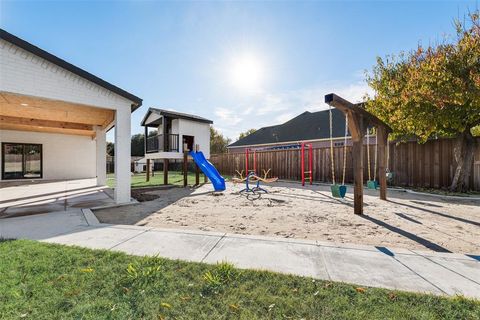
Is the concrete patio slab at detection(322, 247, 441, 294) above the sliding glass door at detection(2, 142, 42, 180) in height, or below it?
below

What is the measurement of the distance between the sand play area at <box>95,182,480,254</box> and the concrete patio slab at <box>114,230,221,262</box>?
0.70m

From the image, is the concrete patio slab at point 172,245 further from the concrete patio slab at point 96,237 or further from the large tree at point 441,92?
the large tree at point 441,92

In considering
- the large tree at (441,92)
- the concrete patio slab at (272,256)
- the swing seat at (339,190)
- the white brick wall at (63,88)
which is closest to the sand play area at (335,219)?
the swing seat at (339,190)

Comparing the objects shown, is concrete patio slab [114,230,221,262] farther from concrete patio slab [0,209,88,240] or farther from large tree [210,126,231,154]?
large tree [210,126,231,154]

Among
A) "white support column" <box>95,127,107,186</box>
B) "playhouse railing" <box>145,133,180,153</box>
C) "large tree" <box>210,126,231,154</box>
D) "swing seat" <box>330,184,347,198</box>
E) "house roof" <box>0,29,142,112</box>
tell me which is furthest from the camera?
"large tree" <box>210,126,231,154</box>

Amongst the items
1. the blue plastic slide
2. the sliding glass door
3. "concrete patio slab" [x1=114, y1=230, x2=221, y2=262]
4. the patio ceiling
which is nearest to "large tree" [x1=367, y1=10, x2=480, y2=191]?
the blue plastic slide

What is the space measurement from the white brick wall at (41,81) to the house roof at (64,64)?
12cm

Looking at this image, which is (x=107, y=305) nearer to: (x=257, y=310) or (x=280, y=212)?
(x=257, y=310)

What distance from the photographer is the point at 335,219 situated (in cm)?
512

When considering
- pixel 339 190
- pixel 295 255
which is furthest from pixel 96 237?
pixel 339 190

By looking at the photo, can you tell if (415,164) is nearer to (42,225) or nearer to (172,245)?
(172,245)

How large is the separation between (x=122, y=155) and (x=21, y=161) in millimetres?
13675

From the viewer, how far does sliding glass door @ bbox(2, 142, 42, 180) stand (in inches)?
572

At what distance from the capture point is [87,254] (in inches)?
117
